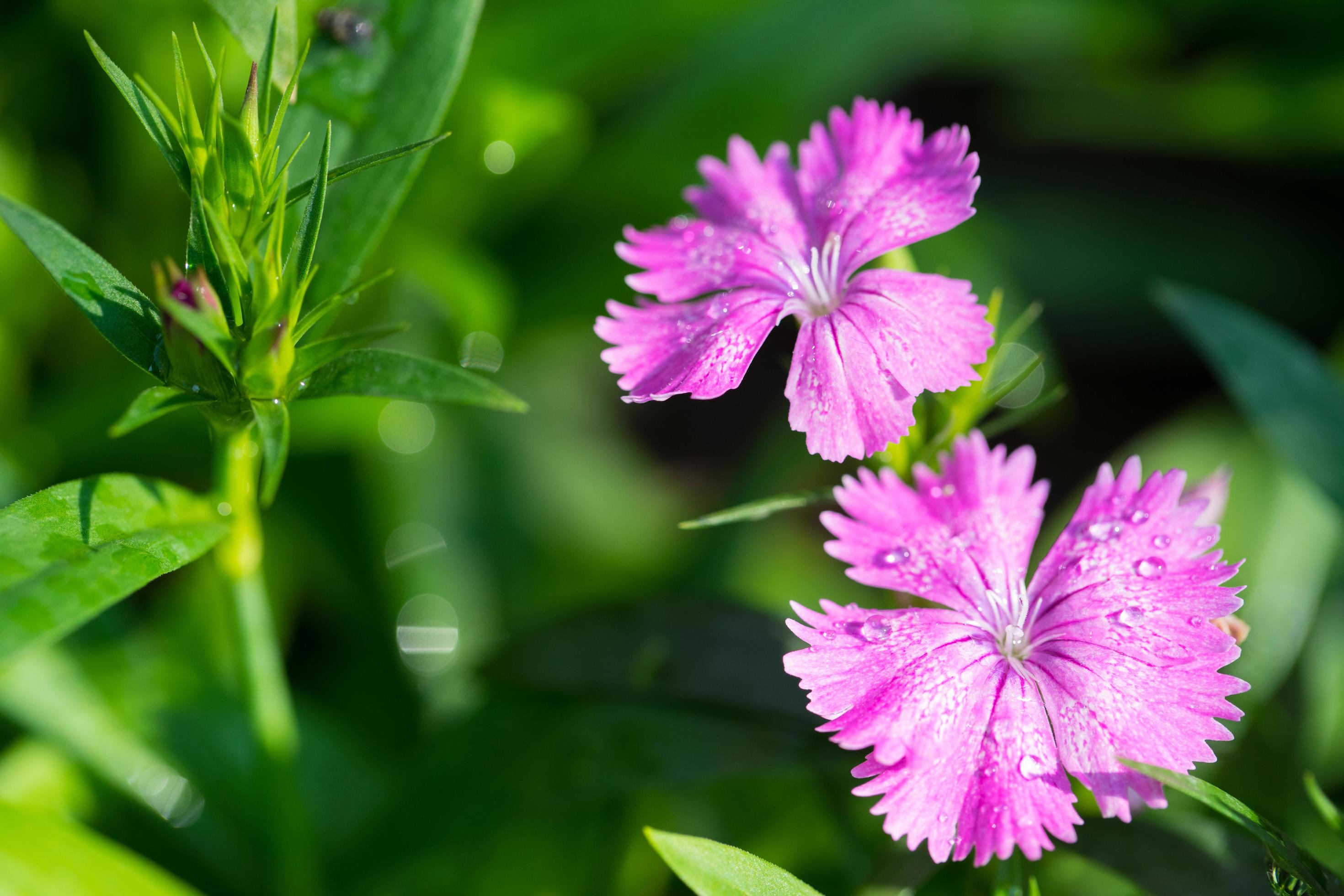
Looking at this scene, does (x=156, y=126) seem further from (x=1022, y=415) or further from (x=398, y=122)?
(x=1022, y=415)

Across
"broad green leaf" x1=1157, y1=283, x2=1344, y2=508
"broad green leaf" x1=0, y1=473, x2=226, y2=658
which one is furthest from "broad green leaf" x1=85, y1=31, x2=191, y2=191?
"broad green leaf" x1=1157, y1=283, x2=1344, y2=508

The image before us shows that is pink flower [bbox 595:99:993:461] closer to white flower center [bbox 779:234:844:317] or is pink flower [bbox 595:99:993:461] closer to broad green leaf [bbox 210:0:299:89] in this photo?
white flower center [bbox 779:234:844:317]

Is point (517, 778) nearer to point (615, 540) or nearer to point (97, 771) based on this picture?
point (97, 771)

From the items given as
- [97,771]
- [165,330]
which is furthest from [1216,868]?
[97,771]

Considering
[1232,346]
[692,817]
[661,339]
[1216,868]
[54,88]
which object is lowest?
[692,817]

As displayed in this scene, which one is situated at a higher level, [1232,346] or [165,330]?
A: [165,330]

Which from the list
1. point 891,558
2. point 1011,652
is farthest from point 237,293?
point 1011,652
